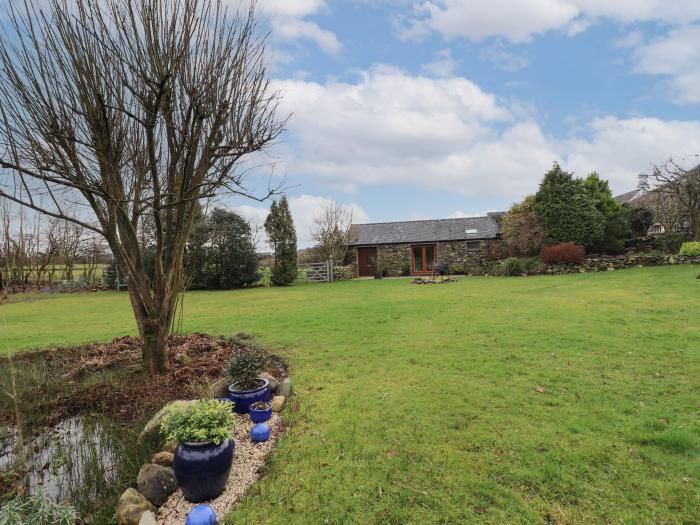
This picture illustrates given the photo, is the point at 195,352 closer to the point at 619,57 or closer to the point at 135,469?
the point at 135,469

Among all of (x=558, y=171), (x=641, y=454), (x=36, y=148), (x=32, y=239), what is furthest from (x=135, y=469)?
(x=32, y=239)

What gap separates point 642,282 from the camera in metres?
11.1

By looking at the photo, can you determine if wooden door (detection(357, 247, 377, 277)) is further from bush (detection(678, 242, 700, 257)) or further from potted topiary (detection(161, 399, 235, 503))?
potted topiary (detection(161, 399, 235, 503))

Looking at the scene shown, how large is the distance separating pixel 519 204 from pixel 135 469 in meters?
21.7

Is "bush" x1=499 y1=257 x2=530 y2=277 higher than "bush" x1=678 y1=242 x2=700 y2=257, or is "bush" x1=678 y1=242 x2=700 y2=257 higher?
"bush" x1=678 y1=242 x2=700 y2=257

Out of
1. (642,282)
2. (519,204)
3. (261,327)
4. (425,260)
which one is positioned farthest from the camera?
(425,260)

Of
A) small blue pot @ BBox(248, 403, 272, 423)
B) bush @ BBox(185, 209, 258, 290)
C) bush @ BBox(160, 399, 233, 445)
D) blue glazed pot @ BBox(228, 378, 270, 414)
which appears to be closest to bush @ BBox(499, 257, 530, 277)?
bush @ BBox(185, 209, 258, 290)

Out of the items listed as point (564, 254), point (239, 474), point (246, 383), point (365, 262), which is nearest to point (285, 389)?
point (246, 383)

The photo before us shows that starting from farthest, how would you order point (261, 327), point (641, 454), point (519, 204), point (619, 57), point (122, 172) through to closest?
point (519, 204) → point (619, 57) → point (261, 327) → point (122, 172) → point (641, 454)

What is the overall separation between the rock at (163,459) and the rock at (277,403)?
1.16 m

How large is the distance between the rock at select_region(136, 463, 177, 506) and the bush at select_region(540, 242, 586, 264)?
17683mm

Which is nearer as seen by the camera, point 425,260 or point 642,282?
point 642,282

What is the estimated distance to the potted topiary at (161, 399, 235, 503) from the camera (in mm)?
2557

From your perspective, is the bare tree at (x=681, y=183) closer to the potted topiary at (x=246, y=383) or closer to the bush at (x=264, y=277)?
the bush at (x=264, y=277)
